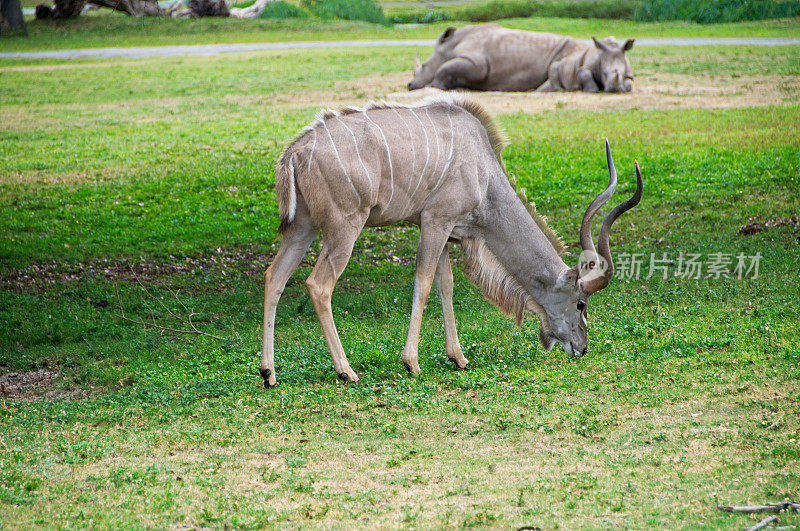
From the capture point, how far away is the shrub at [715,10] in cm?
3048

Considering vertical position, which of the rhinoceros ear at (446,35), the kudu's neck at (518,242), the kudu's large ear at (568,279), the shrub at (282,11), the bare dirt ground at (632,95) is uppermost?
the shrub at (282,11)

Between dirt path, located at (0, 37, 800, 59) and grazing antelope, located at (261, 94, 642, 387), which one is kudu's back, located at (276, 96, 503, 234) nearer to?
grazing antelope, located at (261, 94, 642, 387)

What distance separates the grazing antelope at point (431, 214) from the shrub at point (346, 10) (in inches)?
1051

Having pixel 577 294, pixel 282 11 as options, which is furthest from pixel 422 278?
pixel 282 11

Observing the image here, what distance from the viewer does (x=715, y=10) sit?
32.7 metres

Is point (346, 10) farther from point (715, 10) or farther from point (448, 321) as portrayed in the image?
point (448, 321)

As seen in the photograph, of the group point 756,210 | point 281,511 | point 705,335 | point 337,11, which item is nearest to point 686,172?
point 756,210

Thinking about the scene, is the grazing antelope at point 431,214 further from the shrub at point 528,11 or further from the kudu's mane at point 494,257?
the shrub at point 528,11

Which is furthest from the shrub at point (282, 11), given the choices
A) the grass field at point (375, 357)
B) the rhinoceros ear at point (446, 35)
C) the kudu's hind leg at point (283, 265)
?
the kudu's hind leg at point (283, 265)

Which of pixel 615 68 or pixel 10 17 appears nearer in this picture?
pixel 10 17

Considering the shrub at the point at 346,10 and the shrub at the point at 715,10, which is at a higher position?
the shrub at the point at 346,10

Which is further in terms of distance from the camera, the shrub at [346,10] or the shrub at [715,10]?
the shrub at [346,10]

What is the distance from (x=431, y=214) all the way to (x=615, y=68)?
43.5 feet

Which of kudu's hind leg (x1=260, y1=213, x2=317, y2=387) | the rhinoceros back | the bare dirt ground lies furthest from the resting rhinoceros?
kudu's hind leg (x1=260, y1=213, x2=317, y2=387)
